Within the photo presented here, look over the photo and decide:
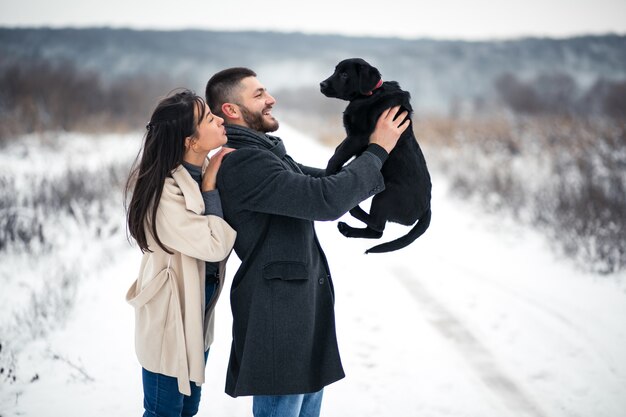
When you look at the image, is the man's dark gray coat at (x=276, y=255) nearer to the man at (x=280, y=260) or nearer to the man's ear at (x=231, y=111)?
the man at (x=280, y=260)

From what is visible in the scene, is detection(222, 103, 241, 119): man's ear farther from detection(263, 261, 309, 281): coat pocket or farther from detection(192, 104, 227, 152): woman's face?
detection(263, 261, 309, 281): coat pocket

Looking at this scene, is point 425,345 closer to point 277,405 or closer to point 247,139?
point 277,405

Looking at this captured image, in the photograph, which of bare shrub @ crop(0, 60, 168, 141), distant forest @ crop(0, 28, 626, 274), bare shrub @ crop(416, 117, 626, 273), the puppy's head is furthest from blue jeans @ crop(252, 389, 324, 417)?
bare shrub @ crop(0, 60, 168, 141)

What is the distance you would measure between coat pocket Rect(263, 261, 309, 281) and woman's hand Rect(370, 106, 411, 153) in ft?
1.88

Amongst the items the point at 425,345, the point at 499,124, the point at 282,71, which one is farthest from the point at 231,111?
the point at 282,71

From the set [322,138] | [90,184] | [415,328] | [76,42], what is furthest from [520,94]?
[76,42]

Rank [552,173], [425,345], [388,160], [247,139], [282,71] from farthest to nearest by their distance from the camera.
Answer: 1. [282,71]
2. [552,173]
3. [425,345]
4. [388,160]
5. [247,139]

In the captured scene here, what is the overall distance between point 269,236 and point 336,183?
337mm

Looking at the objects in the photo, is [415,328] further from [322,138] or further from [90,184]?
[322,138]

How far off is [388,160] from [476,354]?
7.26ft

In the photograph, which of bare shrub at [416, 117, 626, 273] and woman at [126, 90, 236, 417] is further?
bare shrub at [416, 117, 626, 273]

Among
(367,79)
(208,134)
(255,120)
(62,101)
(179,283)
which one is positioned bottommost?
(179,283)

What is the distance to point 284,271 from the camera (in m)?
1.81

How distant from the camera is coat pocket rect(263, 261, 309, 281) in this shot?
70.9 inches
